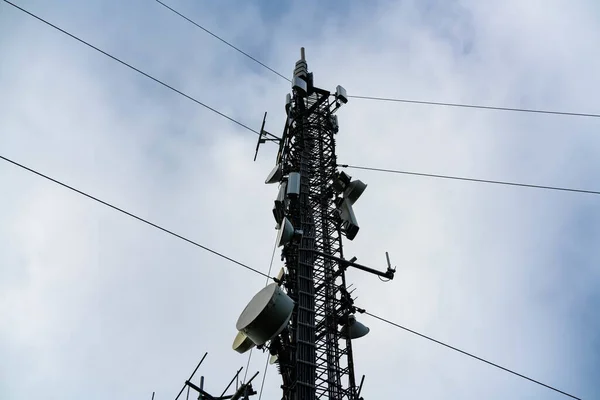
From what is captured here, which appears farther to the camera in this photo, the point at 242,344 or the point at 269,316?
the point at 242,344

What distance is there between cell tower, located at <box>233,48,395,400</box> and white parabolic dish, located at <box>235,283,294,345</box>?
0.08 feet

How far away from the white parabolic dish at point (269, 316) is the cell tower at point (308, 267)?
24mm

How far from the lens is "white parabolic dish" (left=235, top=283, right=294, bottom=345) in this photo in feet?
37.8

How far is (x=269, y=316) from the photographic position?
11531 millimetres

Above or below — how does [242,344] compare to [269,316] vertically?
above

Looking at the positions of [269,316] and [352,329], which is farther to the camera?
[352,329]

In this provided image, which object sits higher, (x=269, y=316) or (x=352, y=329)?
(x=352, y=329)

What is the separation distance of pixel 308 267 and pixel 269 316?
304 centimetres

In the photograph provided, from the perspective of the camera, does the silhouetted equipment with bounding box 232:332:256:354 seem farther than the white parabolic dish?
Yes

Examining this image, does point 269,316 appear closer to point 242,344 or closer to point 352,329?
point 242,344

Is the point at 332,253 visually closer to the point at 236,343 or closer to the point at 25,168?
the point at 236,343

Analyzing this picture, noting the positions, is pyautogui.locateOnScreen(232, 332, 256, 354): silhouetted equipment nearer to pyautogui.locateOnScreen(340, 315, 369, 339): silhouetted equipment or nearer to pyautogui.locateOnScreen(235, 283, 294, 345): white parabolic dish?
pyautogui.locateOnScreen(235, 283, 294, 345): white parabolic dish

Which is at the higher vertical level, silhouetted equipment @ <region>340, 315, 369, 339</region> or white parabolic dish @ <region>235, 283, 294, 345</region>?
silhouetted equipment @ <region>340, 315, 369, 339</region>

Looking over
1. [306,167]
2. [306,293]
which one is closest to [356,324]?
[306,293]
